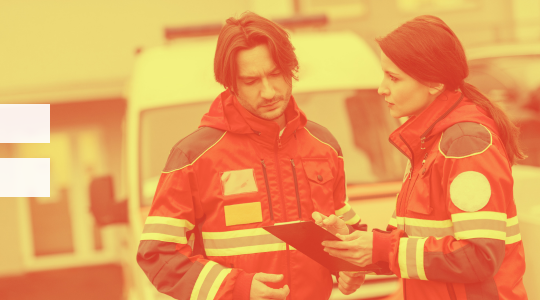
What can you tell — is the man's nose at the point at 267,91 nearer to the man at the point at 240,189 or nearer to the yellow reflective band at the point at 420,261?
the man at the point at 240,189

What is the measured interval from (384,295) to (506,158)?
4.73 feet

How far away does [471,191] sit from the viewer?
179 cm

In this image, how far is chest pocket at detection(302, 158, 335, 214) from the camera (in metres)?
2.30

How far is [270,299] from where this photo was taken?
6.75 feet

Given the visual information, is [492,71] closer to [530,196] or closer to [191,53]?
[191,53]

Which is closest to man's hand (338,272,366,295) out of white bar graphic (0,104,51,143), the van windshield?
the van windshield

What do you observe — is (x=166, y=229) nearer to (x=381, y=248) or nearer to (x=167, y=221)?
(x=167, y=221)

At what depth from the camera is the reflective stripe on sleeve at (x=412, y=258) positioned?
1.89 m

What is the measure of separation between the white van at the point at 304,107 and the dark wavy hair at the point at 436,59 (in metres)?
1.74

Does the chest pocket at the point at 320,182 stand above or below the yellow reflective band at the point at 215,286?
above

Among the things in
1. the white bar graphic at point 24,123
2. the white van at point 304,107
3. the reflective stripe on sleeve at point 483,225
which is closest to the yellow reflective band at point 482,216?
the reflective stripe on sleeve at point 483,225

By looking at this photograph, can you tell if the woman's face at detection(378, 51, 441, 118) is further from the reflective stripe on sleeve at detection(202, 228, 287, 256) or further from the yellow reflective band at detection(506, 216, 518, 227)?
the reflective stripe on sleeve at detection(202, 228, 287, 256)

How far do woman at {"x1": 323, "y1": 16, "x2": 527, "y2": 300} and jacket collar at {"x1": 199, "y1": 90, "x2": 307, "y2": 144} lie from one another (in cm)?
38

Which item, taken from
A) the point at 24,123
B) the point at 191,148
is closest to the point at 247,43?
the point at 191,148
